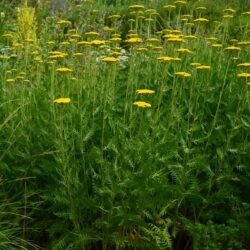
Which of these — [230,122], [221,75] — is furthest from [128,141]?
[221,75]

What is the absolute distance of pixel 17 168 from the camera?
4031 mm

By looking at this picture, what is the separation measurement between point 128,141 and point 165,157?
232 millimetres

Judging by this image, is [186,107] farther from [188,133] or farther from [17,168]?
[17,168]

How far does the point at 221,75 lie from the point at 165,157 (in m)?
1.14

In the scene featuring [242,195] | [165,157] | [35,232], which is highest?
[165,157]

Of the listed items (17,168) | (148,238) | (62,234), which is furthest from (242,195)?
(17,168)

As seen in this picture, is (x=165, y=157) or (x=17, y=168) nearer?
(x=165, y=157)

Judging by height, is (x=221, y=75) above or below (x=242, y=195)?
above

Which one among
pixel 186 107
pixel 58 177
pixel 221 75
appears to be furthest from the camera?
pixel 221 75

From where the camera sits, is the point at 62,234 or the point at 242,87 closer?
the point at 62,234

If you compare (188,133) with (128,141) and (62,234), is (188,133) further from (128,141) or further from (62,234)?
(62,234)

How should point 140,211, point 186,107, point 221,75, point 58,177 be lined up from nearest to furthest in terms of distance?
1. point 140,211
2. point 58,177
3. point 186,107
4. point 221,75

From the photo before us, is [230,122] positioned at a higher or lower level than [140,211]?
higher

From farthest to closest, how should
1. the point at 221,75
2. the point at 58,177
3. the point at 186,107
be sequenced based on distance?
the point at 221,75 < the point at 186,107 < the point at 58,177
